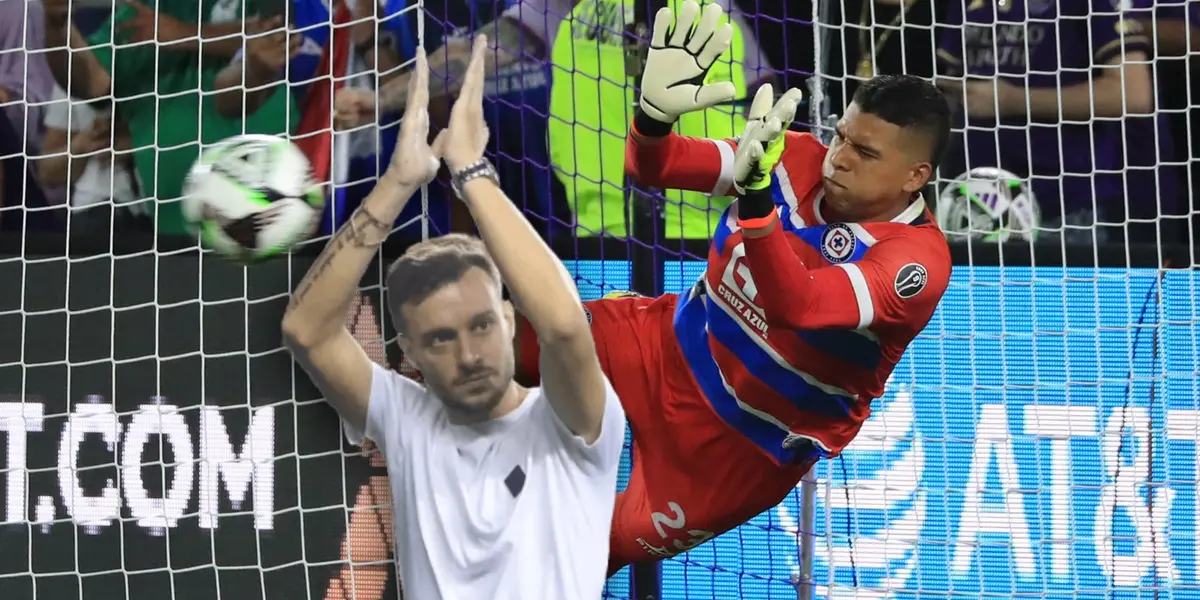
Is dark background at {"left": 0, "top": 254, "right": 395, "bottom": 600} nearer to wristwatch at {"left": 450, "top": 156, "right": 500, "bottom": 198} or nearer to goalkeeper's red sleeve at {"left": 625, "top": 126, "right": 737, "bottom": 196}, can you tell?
goalkeeper's red sleeve at {"left": 625, "top": 126, "right": 737, "bottom": 196}

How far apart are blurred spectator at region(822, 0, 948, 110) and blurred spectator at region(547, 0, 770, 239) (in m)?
0.28

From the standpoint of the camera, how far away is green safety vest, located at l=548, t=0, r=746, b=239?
3.57 m

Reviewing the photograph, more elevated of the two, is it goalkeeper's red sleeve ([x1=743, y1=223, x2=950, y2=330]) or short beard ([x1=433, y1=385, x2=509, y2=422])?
goalkeeper's red sleeve ([x1=743, y1=223, x2=950, y2=330])

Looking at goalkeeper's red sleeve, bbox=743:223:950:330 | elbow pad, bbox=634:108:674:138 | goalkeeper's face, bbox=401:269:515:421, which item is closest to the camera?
goalkeeper's face, bbox=401:269:515:421

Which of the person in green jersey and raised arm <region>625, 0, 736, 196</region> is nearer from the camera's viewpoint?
raised arm <region>625, 0, 736, 196</region>

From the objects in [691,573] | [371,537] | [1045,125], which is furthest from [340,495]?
[1045,125]

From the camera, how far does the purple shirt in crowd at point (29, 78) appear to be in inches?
143

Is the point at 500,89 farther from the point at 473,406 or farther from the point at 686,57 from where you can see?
the point at 473,406

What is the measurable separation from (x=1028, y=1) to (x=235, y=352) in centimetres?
220

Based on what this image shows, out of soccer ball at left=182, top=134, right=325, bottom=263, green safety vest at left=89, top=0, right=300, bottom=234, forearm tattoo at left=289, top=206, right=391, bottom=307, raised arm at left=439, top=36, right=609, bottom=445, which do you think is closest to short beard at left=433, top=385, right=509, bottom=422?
raised arm at left=439, top=36, right=609, bottom=445

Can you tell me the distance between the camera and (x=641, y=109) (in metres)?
2.70

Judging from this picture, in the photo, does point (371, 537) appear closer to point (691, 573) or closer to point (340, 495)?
point (340, 495)

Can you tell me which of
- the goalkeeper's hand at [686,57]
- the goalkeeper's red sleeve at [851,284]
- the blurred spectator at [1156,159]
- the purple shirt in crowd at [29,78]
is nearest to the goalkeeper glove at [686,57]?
the goalkeeper's hand at [686,57]

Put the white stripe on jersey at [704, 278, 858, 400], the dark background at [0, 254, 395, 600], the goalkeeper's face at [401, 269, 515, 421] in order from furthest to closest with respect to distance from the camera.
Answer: the dark background at [0, 254, 395, 600]
the white stripe on jersey at [704, 278, 858, 400]
the goalkeeper's face at [401, 269, 515, 421]
